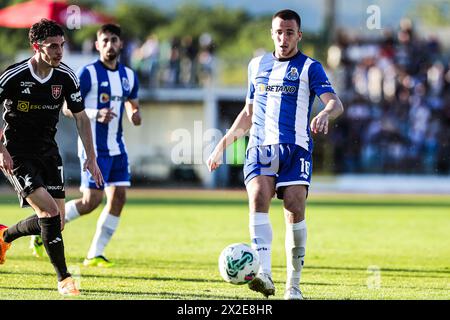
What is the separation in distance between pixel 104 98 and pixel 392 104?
2113 centimetres

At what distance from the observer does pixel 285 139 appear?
24.4 ft

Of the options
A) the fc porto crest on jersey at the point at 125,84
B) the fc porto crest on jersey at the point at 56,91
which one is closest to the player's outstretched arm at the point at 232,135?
the fc porto crest on jersey at the point at 56,91

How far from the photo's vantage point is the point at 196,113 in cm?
3441

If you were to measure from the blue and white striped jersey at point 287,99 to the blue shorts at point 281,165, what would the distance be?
0.06m

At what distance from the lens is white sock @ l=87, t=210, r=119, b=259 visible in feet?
32.2

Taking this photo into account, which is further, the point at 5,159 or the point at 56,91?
the point at 56,91

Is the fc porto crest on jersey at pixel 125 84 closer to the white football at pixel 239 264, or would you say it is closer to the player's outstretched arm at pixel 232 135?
the player's outstretched arm at pixel 232 135

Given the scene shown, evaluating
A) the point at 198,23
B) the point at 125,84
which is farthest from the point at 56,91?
the point at 198,23

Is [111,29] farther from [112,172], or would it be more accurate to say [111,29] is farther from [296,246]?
[296,246]

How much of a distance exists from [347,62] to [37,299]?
25679 mm

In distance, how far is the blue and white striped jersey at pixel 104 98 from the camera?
9977mm

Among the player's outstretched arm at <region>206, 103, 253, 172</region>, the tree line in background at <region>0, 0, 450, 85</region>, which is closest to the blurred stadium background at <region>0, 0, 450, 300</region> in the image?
the player's outstretched arm at <region>206, 103, 253, 172</region>
